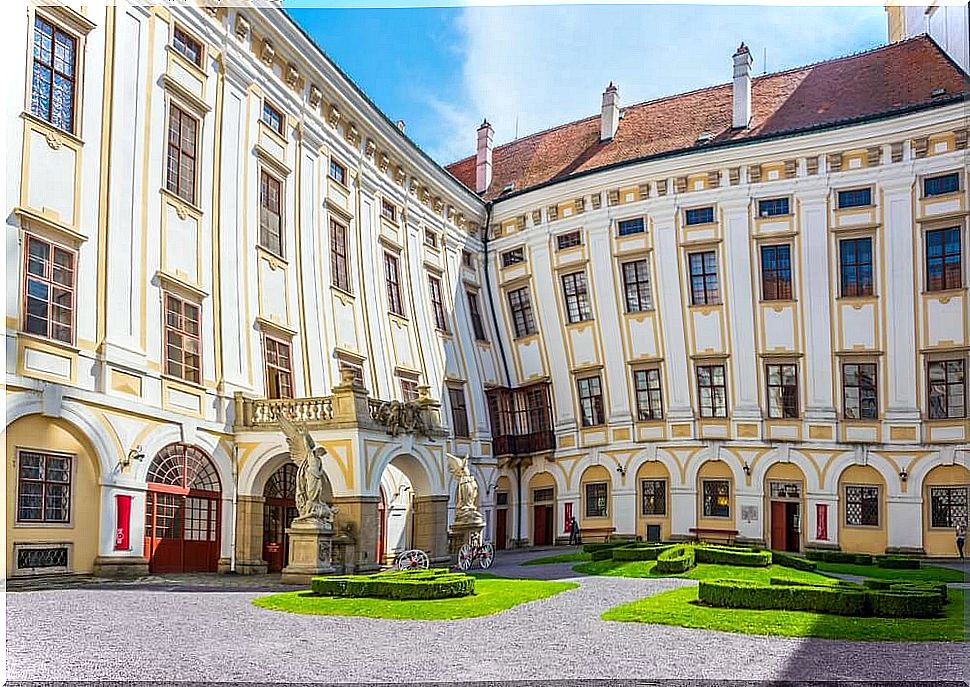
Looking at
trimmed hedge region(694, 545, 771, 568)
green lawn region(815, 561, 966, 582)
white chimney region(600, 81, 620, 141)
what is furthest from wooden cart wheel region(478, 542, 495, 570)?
white chimney region(600, 81, 620, 141)

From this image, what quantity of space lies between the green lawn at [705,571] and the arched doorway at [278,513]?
223 inches

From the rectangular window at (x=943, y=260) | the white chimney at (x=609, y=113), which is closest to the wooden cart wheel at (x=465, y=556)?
the rectangular window at (x=943, y=260)

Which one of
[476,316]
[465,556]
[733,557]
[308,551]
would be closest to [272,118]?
[465,556]

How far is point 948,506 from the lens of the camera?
29.7 m

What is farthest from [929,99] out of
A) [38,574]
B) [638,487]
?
[38,574]

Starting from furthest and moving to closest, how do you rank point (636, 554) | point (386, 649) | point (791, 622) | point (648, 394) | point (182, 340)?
point (648, 394), point (636, 554), point (182, 340), point (791, 622), point (386, 649)

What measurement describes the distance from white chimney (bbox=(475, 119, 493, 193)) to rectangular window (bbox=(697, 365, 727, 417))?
9.55 metres

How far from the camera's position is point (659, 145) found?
110 feet

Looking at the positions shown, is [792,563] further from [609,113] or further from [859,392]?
[609,113]

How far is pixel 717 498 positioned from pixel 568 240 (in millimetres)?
8579

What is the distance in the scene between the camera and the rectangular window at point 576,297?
111ft

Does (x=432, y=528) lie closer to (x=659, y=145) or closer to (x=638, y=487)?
(x=638, y=487)

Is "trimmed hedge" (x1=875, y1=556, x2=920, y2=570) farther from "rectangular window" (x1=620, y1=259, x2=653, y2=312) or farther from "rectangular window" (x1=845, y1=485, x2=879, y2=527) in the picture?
"rectangular window" (x1=620, y1=259, x2=653, y2=312)

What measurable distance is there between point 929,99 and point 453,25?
2162cm
